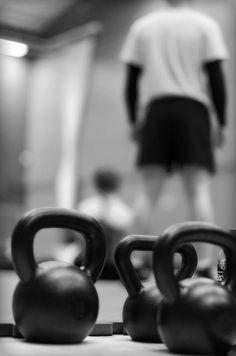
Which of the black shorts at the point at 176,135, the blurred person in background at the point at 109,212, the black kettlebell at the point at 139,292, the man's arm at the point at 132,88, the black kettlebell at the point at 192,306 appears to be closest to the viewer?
the black kettlebell at the point at 192,306

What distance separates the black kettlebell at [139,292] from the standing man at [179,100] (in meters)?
1.88

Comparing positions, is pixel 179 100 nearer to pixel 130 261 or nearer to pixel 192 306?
pixel 130 261

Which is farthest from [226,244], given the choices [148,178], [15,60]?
[15,60]

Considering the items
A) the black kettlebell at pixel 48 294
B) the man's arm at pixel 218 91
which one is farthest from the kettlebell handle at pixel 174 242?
the man's arm at pixel 218 91

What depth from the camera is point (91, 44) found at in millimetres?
7102

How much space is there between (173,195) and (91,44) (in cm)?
210

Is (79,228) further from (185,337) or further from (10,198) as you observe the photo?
(10,198)

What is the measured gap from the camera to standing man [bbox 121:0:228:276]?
2807 millimetres

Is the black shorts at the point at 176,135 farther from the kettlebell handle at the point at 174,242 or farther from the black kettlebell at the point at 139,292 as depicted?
the kettlebell handle at the point at 174,242

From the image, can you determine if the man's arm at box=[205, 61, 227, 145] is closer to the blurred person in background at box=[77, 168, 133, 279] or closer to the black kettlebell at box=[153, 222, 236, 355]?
the blurred person in background at box=[77, 168, 133, 279]

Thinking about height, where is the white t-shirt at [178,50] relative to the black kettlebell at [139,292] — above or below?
above

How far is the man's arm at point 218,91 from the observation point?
2826 mm

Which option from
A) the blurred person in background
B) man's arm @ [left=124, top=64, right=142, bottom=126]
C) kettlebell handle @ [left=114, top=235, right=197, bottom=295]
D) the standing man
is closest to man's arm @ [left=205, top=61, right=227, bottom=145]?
the standing man

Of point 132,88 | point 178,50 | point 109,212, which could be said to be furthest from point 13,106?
point 178,50
